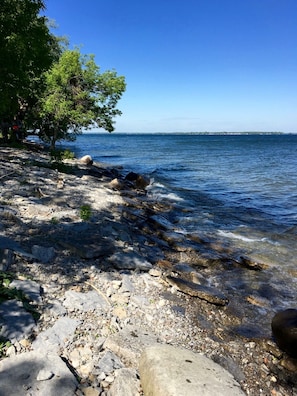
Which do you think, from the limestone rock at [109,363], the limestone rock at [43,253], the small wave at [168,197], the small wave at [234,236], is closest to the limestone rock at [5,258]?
the limestone rock at [43,253]

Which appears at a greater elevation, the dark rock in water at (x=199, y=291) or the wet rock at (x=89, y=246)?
the wet rock at (x=89, y=246)

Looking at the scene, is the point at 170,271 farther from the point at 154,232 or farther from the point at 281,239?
the point at 281,239

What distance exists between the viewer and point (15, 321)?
462 cm

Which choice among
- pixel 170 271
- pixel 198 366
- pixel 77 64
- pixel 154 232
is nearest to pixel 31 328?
pixel 198 366

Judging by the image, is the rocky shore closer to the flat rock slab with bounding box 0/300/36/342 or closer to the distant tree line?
the flat rock slab with bounding box 0/300/36/342

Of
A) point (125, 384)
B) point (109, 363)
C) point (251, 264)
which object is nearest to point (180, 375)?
point (125, 384)

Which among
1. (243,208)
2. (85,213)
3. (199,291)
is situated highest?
(85,213)

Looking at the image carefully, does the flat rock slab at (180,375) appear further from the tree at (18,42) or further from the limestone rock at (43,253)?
the tree at (18,42)

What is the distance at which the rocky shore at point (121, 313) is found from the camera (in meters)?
3.92

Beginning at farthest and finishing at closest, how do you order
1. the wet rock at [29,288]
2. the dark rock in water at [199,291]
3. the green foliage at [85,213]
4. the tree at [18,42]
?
the tree at [18,42], the green foliage at [85,213], the dark rock in water at [199,291], the wet rock at [29,288]

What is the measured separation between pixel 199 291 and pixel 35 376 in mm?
4409

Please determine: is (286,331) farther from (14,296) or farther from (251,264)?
(14,296)

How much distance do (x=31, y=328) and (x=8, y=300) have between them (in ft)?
2.42

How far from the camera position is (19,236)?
25.2ft
